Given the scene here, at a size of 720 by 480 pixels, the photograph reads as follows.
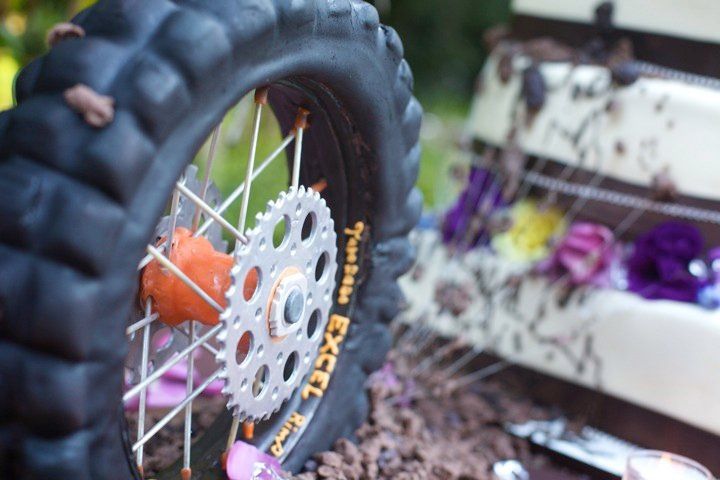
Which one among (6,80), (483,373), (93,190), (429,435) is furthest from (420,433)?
(6,80)

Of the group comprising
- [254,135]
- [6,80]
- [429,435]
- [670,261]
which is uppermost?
[254,135]

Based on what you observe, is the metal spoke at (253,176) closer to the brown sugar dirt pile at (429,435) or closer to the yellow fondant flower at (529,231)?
the brown sugar dirt pile at (429,435)

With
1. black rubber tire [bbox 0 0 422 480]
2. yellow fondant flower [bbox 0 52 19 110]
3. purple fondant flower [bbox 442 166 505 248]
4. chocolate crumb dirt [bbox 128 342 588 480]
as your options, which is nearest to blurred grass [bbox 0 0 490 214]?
yellow fondant flower [bbox 0 52 19 110]

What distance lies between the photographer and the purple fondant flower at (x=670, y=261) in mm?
1734

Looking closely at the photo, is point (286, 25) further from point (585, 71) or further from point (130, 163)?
point (585, 71)

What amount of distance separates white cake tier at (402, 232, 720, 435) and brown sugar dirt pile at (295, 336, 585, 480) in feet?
0.40

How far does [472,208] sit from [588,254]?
0.34 metres

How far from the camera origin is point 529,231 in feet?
6.61

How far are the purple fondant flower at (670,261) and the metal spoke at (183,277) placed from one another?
1036 mm

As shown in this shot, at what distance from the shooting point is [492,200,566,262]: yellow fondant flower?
1.99 meters

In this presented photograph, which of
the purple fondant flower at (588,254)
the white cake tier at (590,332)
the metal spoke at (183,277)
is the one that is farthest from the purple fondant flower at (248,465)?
the purple fondant flower at (588,254)

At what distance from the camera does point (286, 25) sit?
3.37 ft

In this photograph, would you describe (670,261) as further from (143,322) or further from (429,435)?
(143,322)

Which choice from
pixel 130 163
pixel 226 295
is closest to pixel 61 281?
pixel 130 163
